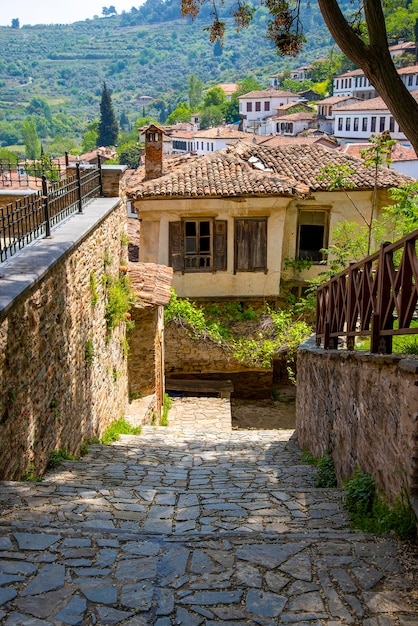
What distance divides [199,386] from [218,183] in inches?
216

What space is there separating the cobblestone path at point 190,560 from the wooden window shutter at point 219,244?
1146 cm

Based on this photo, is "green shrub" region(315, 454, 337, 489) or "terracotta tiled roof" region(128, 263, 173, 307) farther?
"terracotta tiled roof" region(128, 263, 173, 307)

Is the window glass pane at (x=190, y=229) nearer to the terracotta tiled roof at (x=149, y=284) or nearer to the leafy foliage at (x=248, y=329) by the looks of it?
the leafy foliage at (x=248, y=329)

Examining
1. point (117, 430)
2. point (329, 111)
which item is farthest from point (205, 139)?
point (117, 430)

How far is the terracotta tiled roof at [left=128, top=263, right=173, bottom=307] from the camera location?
12156 millimetres

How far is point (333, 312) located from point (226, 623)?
556 cm

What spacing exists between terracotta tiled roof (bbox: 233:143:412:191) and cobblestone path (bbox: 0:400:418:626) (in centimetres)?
1262

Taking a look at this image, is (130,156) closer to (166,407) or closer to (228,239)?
(228,239)

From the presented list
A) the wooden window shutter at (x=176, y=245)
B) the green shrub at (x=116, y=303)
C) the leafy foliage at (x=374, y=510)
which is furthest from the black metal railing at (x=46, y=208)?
the wooden window shutter at (x=176, y=245)

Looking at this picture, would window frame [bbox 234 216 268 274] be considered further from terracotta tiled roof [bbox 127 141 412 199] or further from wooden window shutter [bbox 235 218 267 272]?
terracotta tiled roof [bbox 127 141 412 199]

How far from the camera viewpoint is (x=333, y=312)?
8352 mm

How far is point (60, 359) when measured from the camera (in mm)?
7191

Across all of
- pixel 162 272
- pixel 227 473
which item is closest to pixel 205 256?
pixel 162 272

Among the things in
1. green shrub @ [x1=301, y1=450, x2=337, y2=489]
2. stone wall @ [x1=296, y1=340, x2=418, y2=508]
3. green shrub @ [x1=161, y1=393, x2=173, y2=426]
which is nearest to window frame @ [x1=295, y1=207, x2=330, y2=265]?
green shrub @ [x1=161, y1=393, x2=173, y2=426]
